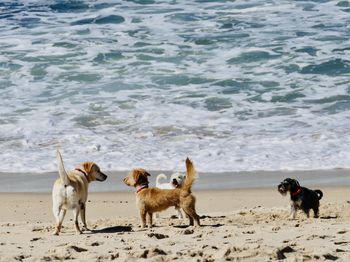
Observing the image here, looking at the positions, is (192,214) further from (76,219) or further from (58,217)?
(58,217)

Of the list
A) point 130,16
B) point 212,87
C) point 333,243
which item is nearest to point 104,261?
point 333,243

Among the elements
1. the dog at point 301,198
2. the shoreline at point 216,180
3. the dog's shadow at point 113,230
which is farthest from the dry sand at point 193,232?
the shoreline at point 216,180

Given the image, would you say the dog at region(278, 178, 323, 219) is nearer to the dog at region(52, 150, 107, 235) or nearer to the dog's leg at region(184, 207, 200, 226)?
the dog's leg at region(184, 207, 200, 226)

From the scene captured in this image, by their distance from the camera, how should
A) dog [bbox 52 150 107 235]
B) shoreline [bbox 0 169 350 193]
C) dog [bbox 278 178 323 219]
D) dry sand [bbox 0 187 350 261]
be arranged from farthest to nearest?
shoreline [bbox 0 169 350 193], dog [bbox 278 178 323 219], dog [bbox 52 150 107 235], dry sand [bbox 0 187 350 261]

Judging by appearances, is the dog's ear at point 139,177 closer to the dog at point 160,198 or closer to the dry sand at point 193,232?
the dog at point 160,198

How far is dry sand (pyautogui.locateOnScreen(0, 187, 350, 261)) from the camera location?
6910 mm

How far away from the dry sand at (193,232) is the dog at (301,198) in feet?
0.40

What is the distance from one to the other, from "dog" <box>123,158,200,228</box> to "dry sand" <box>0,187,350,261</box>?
0.60ft

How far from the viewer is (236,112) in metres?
14.7

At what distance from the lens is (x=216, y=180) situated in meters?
11.1

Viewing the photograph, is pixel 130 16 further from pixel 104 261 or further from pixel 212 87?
pixel 104 261

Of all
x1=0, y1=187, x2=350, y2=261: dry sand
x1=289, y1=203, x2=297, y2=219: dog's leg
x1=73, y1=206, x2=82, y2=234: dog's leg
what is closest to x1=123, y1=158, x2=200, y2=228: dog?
x1=0, y1=187, x2=350, y2=261: dry sand

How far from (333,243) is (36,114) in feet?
27.5

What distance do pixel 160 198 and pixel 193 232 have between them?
67cm
